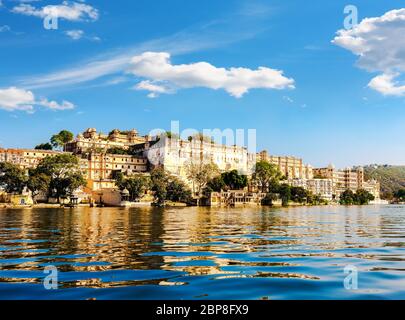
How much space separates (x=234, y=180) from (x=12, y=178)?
2602 inches

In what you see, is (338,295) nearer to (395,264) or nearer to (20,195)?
(395,264)

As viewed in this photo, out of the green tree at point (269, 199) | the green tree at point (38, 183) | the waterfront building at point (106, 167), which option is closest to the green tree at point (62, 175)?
the green tree at point (38, 183)

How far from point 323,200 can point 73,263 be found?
166938mm

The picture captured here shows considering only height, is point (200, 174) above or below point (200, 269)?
above

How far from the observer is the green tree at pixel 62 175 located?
99500 millimetres

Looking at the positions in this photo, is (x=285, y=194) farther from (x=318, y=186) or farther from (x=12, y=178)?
(x=12, y=178)

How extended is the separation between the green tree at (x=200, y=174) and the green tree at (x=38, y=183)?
4758 cm

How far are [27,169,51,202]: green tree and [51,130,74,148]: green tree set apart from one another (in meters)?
52.9

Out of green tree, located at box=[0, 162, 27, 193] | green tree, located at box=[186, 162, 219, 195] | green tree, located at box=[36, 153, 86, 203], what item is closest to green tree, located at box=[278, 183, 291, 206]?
green tree, located at box=[186, 162, 219, 195]

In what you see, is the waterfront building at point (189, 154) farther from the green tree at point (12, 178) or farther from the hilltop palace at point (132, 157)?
the green tree at point (12, 178)

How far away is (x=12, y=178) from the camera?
95625 mm

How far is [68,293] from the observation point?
9.38 meters

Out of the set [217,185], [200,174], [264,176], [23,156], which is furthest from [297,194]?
[23,156]
